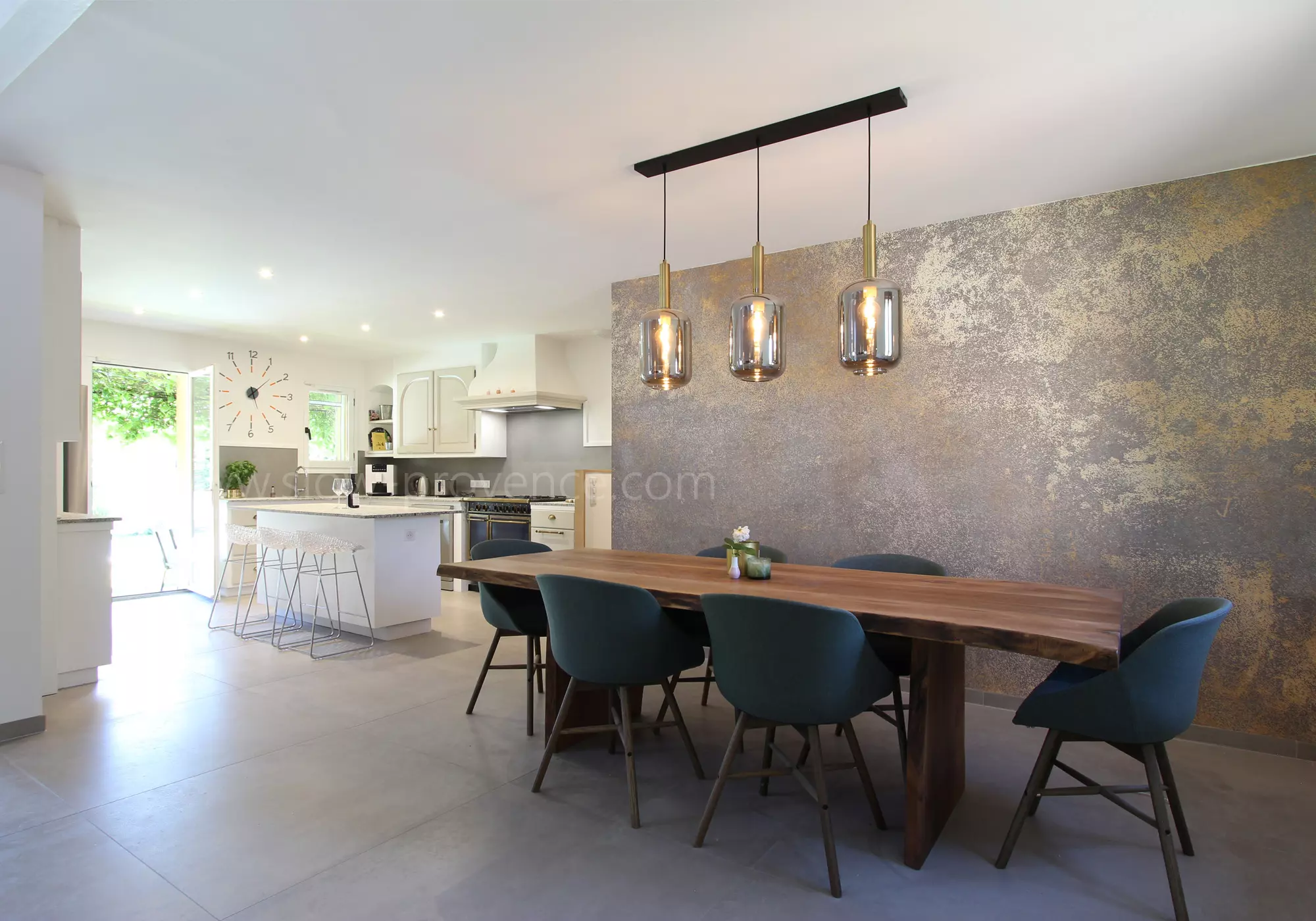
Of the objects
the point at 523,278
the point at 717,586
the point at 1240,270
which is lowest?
the point at 717,586

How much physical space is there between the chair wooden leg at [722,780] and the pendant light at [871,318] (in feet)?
4.04

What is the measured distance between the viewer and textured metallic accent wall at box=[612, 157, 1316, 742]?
9.41 ft

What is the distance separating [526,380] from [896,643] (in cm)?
443

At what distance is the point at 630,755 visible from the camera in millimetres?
2322

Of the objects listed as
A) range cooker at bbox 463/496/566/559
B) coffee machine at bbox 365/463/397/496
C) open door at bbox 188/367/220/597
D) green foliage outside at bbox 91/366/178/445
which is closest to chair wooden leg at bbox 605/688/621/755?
range cooker at bbox 463/496/566/559

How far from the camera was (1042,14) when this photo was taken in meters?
1.92

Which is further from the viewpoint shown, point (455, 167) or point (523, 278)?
point (523, 278)

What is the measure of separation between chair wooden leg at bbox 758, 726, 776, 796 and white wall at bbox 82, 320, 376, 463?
6.01 m

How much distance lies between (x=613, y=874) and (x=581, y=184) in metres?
2.63

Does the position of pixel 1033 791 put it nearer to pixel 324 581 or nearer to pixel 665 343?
pixel 665 343

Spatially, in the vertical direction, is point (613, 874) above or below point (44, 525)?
below

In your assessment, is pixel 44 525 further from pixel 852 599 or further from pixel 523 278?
pixel 852 599

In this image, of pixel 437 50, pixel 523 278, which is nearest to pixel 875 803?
pixel 437 50

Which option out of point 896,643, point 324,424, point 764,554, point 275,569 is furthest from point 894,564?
point 324,424
